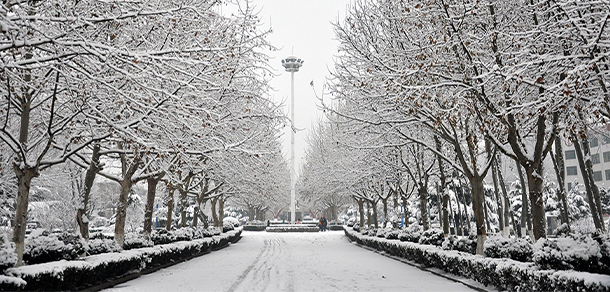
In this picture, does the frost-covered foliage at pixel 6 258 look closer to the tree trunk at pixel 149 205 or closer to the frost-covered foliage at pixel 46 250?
the frost-covered foliage at pixel 46 250

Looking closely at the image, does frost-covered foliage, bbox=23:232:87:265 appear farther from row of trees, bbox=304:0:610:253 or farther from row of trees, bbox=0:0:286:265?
row of trees, bbox=304:0:610:253

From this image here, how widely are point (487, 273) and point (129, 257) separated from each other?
31.6ft

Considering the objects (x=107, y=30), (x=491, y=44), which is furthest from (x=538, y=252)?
(x=107, y=30)

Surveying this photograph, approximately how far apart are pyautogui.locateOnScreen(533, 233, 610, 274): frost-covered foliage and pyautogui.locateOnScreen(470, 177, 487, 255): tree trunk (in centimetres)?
501

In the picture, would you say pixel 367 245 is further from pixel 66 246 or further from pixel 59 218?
pixel 59 218

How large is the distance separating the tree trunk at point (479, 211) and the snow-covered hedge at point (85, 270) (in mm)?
10307

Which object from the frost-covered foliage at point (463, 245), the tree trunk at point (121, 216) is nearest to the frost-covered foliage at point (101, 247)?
the tree trunk at point (121, 216)

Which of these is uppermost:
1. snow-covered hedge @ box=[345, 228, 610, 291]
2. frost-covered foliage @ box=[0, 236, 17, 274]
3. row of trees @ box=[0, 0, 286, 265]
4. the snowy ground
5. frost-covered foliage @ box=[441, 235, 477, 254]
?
row of trees @ box=[0, 0, 286, 265]

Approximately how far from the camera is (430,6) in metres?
11.4

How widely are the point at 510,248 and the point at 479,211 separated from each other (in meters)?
3.55

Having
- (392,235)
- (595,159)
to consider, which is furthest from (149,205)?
(595,159)

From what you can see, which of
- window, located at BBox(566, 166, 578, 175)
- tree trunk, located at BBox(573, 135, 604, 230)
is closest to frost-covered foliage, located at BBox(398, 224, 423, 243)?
tree trunk, located at BBox(573, 135, 604, 230)

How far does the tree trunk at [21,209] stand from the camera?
372 inches

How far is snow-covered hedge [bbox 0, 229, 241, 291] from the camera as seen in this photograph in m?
8.20
